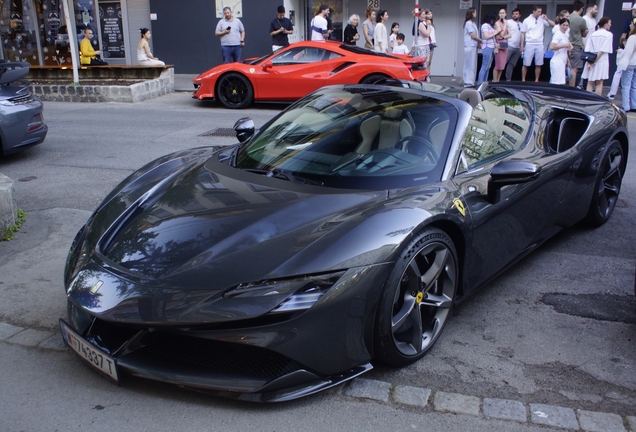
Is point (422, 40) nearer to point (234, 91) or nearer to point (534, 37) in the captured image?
point (534, 37)

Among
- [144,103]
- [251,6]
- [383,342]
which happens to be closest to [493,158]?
[383,342]

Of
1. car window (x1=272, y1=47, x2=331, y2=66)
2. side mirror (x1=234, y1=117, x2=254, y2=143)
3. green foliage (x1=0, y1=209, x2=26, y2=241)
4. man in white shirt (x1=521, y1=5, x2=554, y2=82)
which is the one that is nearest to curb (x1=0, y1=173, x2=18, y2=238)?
green foliage (x1=0, y1=209, x2=26, y2=241)

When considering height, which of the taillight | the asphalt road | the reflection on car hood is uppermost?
the reflection on car hood

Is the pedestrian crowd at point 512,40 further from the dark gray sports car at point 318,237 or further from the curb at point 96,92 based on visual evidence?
the dark gray sports car at point 318,237

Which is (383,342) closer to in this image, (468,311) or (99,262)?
(468,311)

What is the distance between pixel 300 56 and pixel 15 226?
24.8 feet

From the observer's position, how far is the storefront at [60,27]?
1894 centimetres

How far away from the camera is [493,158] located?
→ 3.94m

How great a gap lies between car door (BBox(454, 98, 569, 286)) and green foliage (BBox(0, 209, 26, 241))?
3.72 metres

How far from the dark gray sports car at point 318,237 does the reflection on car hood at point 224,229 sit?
10mm

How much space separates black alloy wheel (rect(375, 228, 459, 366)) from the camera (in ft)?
9.91

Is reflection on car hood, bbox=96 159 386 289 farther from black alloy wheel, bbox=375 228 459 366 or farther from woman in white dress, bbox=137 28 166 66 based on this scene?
woman in white dress, bbox=137 28 166 66

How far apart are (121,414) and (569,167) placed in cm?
340

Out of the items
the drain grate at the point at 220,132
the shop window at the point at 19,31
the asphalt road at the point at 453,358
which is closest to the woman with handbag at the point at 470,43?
the drain grate at the point at 220,132
